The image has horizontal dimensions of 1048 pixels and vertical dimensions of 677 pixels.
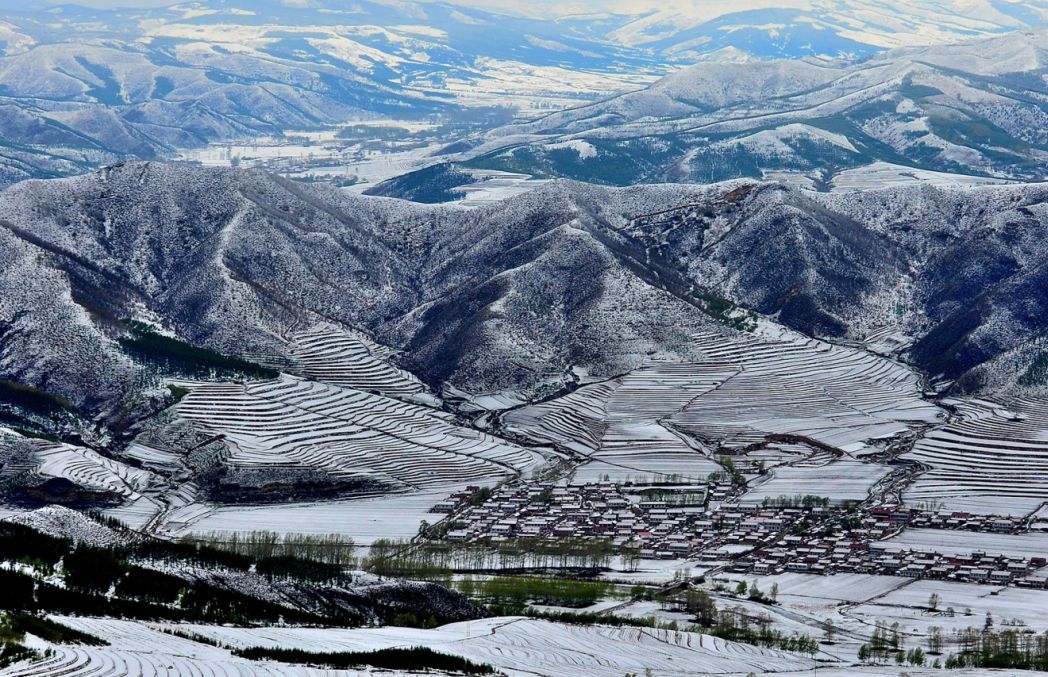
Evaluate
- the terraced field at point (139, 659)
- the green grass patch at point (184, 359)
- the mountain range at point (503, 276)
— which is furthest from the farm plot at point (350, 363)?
the terraced field at point (139, 659)

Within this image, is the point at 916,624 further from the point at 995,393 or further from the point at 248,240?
the point at 248,240

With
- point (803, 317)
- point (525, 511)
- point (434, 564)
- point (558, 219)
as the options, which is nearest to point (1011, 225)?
point (803, 317)

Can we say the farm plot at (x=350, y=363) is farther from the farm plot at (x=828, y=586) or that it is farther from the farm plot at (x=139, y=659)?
the farm plot at (x=139, y=659)

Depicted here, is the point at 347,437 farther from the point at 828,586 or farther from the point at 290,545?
the point at 828,586

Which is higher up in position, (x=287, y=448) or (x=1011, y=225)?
(x=1011, y=225)

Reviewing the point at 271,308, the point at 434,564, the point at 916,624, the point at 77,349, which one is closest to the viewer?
the point at 916,624

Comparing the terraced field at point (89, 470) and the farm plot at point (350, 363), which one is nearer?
the terraced field at point (89, 470)
